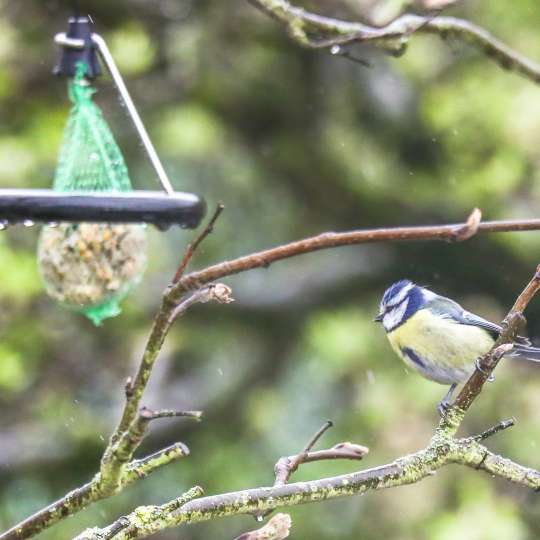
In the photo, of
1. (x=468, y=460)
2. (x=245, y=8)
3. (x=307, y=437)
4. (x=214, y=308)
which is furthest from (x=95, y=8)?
(x=468, y=460)

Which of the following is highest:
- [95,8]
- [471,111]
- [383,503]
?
[95,8]

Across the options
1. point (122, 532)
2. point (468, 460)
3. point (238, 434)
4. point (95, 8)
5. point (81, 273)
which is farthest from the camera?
point (238, 434)

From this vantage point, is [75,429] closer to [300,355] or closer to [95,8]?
[300,355]

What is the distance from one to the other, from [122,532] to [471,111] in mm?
2678

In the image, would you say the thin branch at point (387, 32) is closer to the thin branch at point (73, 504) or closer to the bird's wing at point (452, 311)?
the bird's wing at point (452, 311)

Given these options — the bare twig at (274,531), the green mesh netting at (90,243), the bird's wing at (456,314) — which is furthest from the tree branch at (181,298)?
the green mesh netting at (90,243)

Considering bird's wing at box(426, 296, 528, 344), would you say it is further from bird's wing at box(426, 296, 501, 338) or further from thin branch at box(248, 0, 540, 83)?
thin branch at box(248, 0, 540, 83)

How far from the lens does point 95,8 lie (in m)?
3.47

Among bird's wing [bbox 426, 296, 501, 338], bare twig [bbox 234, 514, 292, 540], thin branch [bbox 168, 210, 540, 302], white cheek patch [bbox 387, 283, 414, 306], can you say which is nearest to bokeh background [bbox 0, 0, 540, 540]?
bird's wing [bbox 426, 296, 501, 338]

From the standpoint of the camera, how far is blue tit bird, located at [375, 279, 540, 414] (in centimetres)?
185

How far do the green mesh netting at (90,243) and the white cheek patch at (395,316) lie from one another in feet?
1.57

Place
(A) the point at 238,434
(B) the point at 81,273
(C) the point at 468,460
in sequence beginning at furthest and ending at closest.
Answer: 1. (A) the point at 238,434
2. (B) the point at 81,273
3. (C) the point at 468,460

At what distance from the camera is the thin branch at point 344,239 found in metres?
0.83

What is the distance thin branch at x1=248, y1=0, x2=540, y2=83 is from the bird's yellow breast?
465 millimetres
